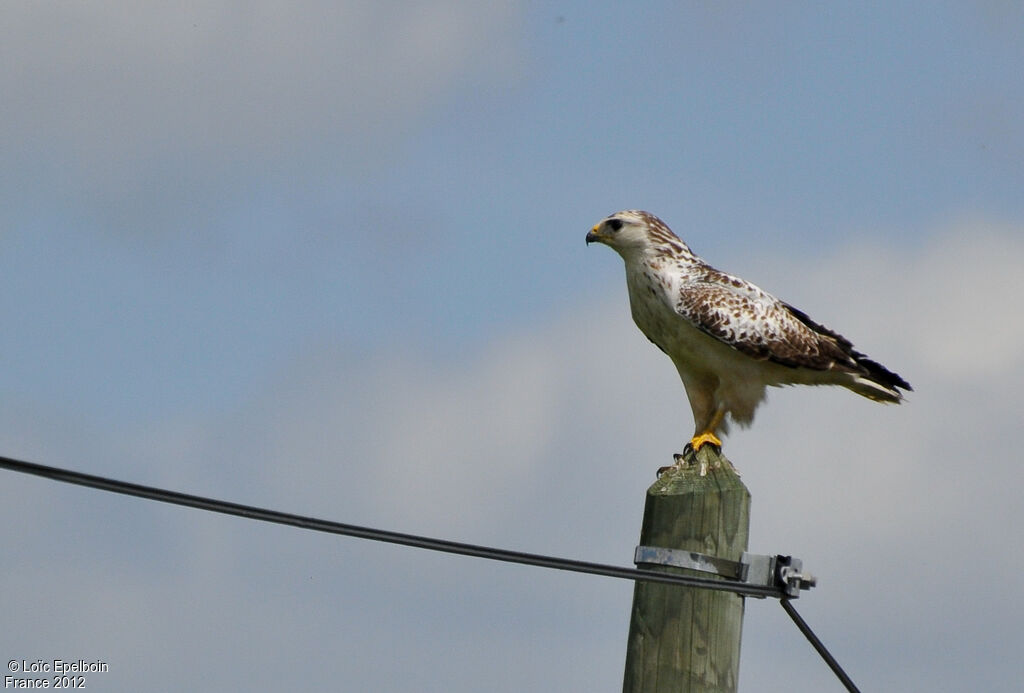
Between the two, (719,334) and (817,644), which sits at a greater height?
(719,334)

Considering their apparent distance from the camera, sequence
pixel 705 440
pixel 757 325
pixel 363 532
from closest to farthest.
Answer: pixel 363 532 < pixel 705 440 < pixel 757 325

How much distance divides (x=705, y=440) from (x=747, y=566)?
316cm

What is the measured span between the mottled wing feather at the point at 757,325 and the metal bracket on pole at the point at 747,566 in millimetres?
3788

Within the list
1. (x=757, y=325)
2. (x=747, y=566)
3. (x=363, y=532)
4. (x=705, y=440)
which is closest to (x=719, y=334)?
(x=757, y=325)

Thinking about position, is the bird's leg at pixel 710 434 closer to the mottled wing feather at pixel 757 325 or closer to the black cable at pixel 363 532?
the mottled wing feather at pixel 757 325

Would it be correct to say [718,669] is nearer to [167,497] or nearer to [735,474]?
[735,474]

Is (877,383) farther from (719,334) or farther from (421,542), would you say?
(421,542)

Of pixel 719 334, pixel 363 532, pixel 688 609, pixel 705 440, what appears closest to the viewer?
pixel 363 532

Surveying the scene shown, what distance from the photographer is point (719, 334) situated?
973 cm

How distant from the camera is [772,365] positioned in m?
Answer: 10.1

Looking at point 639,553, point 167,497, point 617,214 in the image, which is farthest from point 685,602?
point 617,214

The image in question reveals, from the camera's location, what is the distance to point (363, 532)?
15.9 feet

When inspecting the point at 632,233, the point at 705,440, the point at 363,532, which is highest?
the point at 632,233

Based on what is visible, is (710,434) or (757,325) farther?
(757,325)
